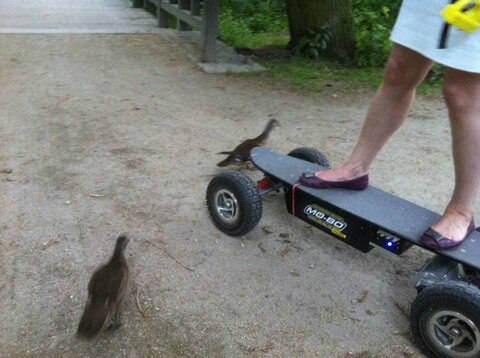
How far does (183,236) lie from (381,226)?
44.9 inches

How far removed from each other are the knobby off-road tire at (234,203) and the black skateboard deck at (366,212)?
0.22m

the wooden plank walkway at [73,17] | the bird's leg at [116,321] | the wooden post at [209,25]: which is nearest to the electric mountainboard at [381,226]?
the bird's leg at [116,321]

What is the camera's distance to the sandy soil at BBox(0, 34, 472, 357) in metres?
2.19

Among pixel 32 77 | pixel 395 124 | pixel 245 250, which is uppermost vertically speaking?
pixel 395 124

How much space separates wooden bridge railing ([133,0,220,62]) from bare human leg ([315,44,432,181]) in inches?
175

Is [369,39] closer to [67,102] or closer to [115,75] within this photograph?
[115,75]

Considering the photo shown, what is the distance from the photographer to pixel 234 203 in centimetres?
278

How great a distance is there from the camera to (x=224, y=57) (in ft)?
23.6

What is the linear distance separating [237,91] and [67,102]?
1.88m

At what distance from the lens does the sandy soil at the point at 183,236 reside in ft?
7.17

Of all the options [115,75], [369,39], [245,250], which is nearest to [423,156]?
[245,250]

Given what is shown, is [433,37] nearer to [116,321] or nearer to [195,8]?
[116,321]

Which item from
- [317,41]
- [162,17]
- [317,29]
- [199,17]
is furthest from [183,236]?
[162,17]

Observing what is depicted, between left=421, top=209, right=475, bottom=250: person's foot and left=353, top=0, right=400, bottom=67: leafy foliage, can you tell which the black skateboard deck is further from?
left=353, top=0, right=400, bottom=67: leafy foliage
